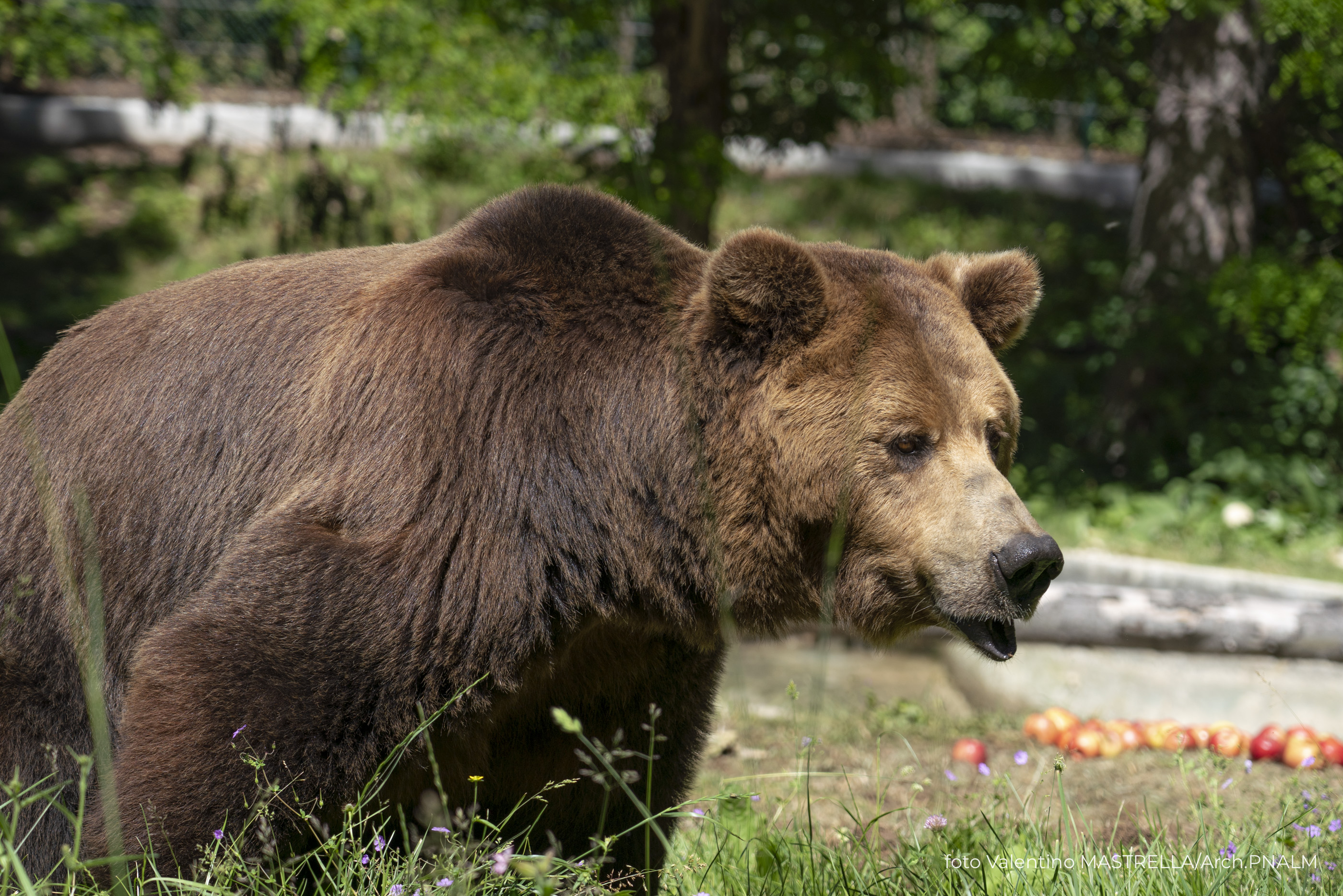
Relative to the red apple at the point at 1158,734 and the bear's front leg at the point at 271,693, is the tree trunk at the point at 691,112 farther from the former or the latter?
the bear's front leg at the point at 271,693

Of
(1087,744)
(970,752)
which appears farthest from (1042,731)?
(970,752)

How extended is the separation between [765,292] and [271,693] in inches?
56.4

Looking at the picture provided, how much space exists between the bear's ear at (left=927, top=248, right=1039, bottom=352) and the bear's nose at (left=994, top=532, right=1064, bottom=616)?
82 cm

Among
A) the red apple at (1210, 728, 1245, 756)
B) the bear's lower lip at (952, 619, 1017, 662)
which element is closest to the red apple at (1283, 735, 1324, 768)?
the red apple at (1210, 728, 1245, 756)

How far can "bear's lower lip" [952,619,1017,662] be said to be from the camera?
2.70 metres

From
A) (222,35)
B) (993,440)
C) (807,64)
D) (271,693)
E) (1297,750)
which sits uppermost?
(222,35)

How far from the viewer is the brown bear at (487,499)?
2.38 meters

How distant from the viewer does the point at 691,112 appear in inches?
289

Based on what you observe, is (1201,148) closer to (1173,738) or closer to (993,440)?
(1173,738)

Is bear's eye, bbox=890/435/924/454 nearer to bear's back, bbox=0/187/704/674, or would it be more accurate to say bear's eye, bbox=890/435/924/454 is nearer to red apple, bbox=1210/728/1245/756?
bear's back, bbox=0/187/704/674

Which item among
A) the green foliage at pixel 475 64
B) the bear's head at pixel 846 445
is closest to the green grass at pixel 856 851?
the bear's head at pixel 846 445

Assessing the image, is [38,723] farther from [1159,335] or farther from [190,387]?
[1159,335]

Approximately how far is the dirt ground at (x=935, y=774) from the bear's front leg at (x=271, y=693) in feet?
2.95

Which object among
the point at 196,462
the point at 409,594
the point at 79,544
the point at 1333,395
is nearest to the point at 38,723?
the point at 79,544
